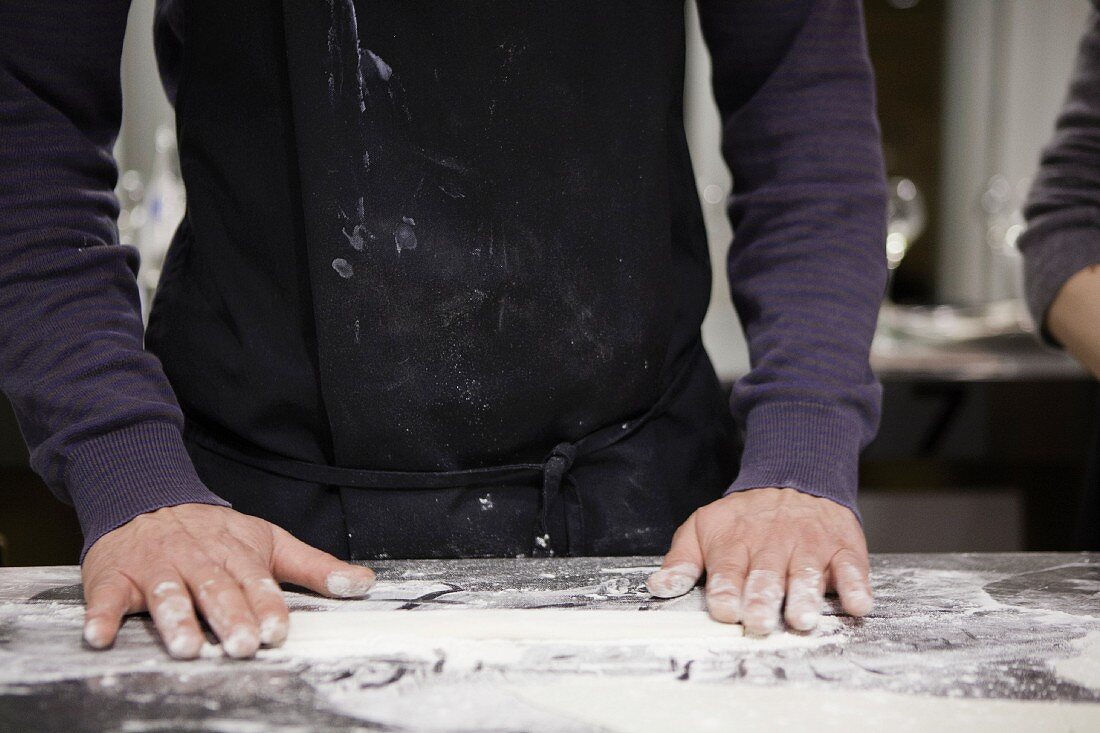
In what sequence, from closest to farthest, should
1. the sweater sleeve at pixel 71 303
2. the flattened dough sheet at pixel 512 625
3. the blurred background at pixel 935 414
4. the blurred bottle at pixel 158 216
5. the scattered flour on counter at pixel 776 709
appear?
the scattered flour on counter at pixel 776 709
the flattened dough sheet at pixel 512 625
the sweater sleeve at pixel 71 303
the blurred background at pixel 935 414
the blurred bottle at pixel 158 216

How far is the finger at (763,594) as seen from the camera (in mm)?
651

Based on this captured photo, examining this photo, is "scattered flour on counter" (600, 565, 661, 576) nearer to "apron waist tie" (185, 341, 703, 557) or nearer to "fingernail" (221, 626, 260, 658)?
"apron waist tie" (185, 341, 703, 557)

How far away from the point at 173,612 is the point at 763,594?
36 cm

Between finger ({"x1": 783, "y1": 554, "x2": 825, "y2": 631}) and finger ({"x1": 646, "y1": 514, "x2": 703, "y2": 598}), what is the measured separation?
2.8 inches

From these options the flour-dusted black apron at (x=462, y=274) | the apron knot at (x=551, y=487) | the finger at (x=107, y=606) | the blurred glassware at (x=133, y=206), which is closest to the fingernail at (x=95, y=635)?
the finger at (x=107, y=606)

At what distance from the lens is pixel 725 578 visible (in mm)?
695

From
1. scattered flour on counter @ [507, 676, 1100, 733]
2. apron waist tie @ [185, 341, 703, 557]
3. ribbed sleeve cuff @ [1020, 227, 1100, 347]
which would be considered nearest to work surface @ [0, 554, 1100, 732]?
scattered flour on counter @ [507, 676, 1100, 733]

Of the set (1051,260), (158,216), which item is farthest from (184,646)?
(158,216)

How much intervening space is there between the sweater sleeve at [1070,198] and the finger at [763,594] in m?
0.61

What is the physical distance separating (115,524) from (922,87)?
5443mm

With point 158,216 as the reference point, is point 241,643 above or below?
below

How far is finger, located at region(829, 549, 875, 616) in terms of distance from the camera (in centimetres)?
68

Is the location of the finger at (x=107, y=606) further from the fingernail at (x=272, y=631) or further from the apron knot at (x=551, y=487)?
the apron knot at (x=551, y=487)

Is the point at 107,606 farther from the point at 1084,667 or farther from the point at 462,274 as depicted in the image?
the point at 1084,667
